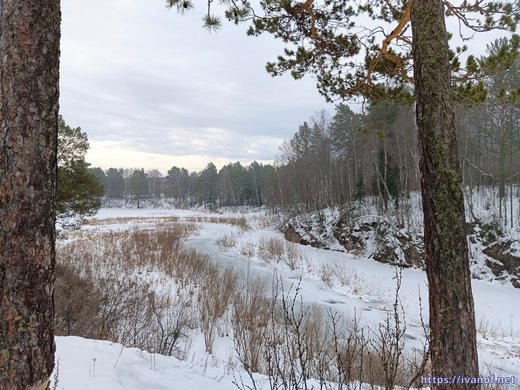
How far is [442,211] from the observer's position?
8.29ft

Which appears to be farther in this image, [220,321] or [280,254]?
[280,254]

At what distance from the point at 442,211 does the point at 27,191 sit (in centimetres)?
252

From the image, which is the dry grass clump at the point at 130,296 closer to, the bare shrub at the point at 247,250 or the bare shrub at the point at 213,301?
the bare shrub at the point at 213,301

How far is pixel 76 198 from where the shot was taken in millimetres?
10359

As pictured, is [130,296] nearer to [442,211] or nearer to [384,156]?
[442,211]

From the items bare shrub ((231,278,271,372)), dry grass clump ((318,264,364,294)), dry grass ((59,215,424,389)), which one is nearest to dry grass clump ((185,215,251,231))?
dry grass clump ((318,264,364,294))

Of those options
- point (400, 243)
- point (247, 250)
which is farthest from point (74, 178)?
point (400, 243)

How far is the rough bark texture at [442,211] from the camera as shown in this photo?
2.46 m

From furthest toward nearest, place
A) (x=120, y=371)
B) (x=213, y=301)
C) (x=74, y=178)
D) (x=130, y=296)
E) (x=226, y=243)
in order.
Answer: (x=226, y=243)
(x=74, y=178)
(x=213, y=301)
(x=130, y=296)
(x=120, y=371)

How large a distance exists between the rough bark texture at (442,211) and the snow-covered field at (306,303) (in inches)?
57.7

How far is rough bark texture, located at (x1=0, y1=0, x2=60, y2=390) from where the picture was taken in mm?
1439

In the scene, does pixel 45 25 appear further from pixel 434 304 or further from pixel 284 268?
pixel 284 268

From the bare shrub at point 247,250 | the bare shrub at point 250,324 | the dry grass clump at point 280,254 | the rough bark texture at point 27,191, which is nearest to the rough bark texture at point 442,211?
the rough bark texture at point 27,191

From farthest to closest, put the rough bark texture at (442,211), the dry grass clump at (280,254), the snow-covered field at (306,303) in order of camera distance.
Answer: the dry grass clump at (280,254) → the snow-covered field at (306,303) → the rough bark texture at (442,211)
